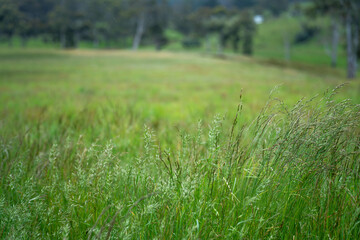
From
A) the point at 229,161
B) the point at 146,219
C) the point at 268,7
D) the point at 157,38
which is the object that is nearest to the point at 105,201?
the point at 146,219

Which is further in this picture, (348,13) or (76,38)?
(76,38)

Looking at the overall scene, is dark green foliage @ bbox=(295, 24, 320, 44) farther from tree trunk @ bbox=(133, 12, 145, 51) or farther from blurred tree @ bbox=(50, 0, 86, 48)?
blurred tree @ bbox=(50, 0, 86, 48)

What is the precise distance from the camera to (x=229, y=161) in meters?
2.59

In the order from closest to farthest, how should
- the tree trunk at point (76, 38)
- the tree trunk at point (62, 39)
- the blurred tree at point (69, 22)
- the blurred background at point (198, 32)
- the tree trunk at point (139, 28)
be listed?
the blurred tree at point (69, 22) < the tree trunk at point (62, 39) < the blurred background at point (198, 32) < the tree trunk at point (76, 38) < the tree trunk at point (139, 28)

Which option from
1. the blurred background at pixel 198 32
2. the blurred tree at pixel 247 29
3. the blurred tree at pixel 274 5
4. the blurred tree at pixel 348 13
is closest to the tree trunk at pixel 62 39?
the blurred background at pixel 198 32

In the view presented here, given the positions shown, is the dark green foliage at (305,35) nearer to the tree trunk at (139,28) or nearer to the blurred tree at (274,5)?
the blurred tree at (274,5)

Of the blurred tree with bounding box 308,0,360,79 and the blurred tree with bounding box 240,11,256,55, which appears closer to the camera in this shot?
the blurred tree with bounding box 308,0,360,79

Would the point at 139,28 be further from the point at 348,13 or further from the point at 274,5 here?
the point at 348,13

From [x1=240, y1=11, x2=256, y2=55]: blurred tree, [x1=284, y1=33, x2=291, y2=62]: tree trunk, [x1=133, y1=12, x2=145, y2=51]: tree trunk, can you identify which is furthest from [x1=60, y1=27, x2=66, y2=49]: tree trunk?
[x1=284, y1=33, x2=291, y2=62]: tree trunk

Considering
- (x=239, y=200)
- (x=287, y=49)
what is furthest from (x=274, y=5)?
(x=239, y=200)

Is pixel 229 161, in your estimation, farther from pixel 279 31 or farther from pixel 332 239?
pixel 279 31

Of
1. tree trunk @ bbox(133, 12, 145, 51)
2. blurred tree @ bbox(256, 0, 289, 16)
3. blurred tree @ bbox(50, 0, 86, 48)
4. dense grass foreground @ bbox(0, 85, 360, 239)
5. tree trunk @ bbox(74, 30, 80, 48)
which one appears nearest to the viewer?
dense grass foreground @ bbox(0, 85, 360, 239)

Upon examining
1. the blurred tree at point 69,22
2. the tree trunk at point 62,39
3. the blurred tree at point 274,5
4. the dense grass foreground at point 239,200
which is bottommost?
the dense grass foreground at point 239,200

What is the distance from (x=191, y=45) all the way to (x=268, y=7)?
4232 centimetres
